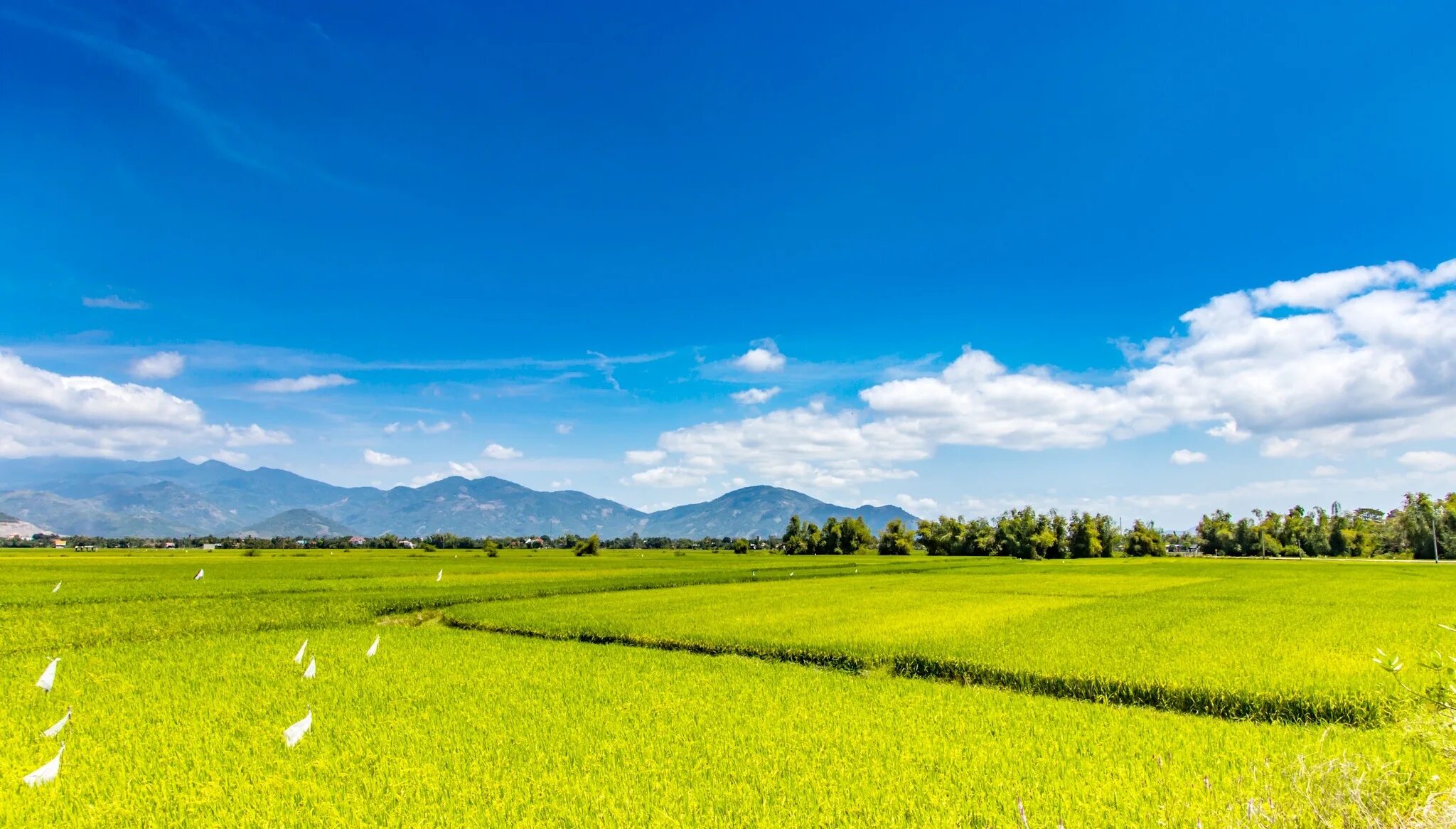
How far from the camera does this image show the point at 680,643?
54.9 ft

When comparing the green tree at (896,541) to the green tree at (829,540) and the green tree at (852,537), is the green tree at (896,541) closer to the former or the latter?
the green tree at (852,537)

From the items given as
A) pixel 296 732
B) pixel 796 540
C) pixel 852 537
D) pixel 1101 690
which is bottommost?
pixel 796 540

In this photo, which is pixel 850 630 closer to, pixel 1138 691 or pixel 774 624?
pixel 774 624

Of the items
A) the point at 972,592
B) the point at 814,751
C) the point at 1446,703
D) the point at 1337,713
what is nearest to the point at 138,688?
the point at 814,751

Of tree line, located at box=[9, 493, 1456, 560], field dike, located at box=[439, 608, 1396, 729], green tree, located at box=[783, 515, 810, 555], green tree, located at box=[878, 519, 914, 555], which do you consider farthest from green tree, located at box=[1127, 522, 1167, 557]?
field dike, located at box=[439, 608, 1396, 729]

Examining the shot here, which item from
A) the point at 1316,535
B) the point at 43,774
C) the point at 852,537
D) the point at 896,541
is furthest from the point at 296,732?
the point at 1316,535

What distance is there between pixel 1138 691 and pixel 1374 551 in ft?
523

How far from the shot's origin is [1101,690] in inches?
446

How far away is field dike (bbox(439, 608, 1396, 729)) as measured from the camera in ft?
32.3

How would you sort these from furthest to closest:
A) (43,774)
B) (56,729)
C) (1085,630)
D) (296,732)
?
(1085,630) → (56,729) → (296,732) → (43,774)

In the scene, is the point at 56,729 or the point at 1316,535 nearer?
the point at 56,729

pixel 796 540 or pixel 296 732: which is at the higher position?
pixel 296 732

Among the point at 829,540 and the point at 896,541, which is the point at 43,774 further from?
the point at 829,540

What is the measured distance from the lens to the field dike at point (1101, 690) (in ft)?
32.3
